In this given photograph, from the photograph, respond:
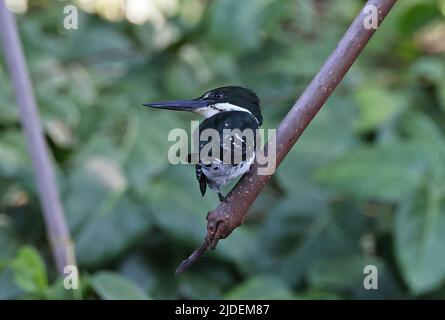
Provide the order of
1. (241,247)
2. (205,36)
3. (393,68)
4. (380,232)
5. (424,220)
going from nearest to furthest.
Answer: (424,220)
(241,247)
(380,232)
(205,36)
(393,68)

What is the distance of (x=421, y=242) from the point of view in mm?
1510

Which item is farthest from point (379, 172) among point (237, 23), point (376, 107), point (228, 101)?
point (228, 101)

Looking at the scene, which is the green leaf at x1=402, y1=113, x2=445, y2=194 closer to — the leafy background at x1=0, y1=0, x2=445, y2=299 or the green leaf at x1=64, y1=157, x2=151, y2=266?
the leafy background at x1=0, y1=0, x2=445, y2=299

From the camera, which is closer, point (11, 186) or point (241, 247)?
point (241, 247)

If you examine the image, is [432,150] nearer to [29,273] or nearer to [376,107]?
[376,107]

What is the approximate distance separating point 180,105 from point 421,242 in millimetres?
939

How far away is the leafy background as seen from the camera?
1.56m

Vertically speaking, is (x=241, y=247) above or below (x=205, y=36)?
below

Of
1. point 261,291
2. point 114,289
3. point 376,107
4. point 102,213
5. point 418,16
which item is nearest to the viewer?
point 114,289

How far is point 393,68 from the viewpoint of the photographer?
2.46 metres

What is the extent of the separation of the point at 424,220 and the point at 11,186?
952 millimetres

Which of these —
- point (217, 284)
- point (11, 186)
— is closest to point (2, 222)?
point (11, 186)

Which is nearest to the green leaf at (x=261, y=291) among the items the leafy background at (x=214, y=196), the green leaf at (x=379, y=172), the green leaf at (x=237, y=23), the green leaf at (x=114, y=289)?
the leafy background at (x=214, y=196)

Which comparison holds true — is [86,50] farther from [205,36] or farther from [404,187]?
[404,187]
